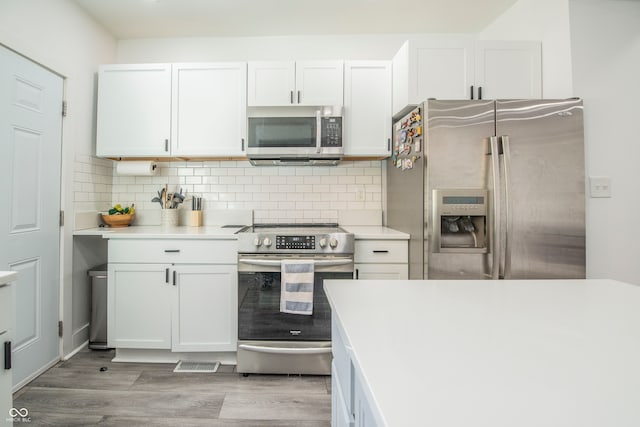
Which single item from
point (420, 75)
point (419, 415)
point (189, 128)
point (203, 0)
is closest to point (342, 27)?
point (420, 75)

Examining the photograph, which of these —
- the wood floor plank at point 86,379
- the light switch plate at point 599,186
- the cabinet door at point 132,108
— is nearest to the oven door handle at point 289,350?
the wood floor plank at point 86,379

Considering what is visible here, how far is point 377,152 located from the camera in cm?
272

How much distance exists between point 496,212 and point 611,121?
102 centimetres

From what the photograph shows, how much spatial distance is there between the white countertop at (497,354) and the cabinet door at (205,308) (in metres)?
1.54

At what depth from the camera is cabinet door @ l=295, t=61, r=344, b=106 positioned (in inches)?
105

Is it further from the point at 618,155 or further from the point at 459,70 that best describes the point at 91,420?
the point at 618,155

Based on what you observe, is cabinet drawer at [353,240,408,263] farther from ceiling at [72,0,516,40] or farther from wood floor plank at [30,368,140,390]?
ceiling at [72,0,516,40]

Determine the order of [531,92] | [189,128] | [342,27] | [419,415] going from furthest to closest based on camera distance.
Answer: [342,27] < [189,128] < [531,92] < [419,415]

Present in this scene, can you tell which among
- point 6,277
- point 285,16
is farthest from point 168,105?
point 6,277

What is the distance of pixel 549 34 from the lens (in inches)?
90.0

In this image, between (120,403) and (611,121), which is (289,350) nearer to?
(120,403)

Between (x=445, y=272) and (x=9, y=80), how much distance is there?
2.87 m

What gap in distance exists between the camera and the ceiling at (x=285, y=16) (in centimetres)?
254

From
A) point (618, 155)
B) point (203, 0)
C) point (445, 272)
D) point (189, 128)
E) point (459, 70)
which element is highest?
point (203, 0)
